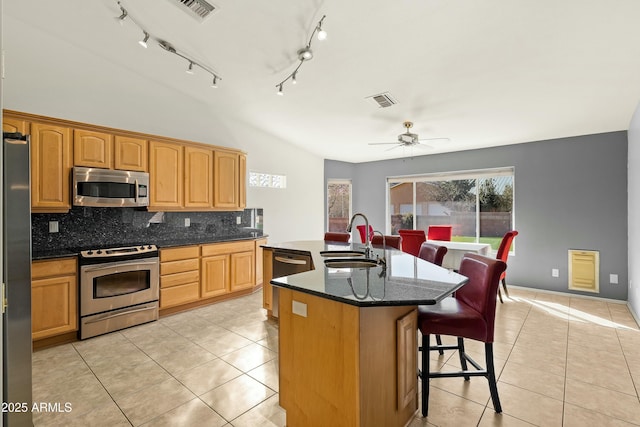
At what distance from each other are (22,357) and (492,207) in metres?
6.18

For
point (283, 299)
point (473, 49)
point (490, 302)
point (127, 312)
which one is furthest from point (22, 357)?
point (473, 49)

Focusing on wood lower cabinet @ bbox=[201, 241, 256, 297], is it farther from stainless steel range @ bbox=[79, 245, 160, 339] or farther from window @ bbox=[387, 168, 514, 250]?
window @ bbox=[387, 168, 514, 250]

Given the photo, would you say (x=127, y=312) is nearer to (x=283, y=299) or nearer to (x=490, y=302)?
(x=283, y=299)

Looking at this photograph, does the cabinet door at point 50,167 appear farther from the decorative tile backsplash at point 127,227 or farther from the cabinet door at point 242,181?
the cabinet door at point 242,181

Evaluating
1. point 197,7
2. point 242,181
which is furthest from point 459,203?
point 197,7

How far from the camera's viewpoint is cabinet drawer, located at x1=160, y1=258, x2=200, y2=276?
12.4ft

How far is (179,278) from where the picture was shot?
12.8ft

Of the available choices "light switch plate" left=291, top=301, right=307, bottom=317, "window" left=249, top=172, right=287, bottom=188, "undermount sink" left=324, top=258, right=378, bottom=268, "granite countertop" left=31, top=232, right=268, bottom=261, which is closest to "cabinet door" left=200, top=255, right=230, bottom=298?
"granite countertop" left=31, top=232, right=268, bottom=261

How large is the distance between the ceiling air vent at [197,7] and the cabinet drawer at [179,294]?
9.86 ft

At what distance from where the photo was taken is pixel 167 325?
11.6 ft

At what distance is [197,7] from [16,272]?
2360mm

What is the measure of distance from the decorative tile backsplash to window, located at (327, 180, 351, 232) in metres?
2.40

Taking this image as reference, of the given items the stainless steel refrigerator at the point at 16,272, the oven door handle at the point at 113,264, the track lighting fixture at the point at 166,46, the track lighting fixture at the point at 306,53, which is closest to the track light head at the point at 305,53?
the track lighting fixture at the point at 306,53

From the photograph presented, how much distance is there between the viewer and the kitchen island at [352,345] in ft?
5.04
